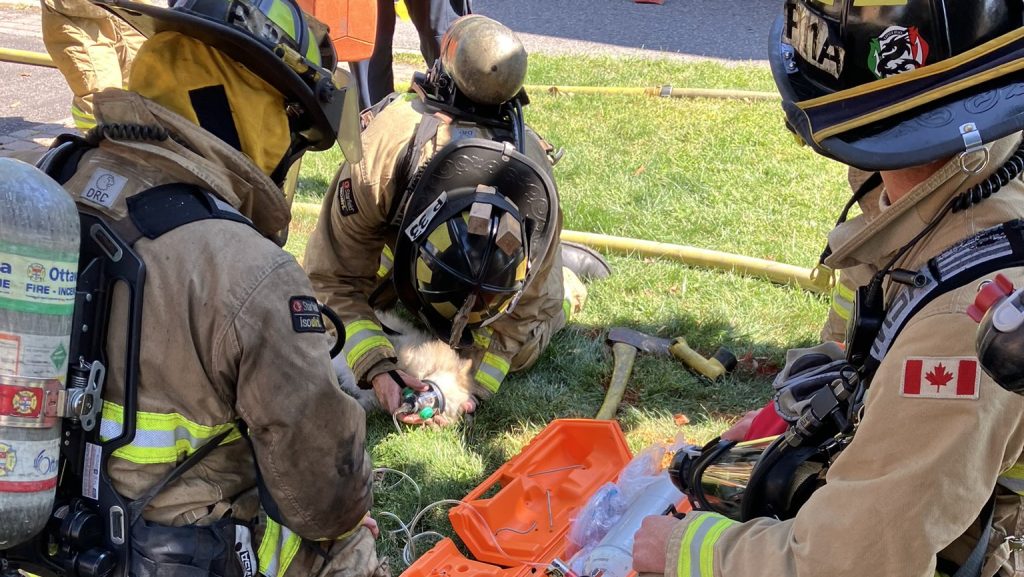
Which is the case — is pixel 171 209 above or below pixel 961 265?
below

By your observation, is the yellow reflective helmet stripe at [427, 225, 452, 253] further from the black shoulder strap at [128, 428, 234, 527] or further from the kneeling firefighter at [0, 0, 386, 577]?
the black shoulder strap at [128, 428, 234, 527]

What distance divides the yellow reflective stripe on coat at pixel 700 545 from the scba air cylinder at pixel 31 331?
1.55m

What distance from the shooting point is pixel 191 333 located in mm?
2355

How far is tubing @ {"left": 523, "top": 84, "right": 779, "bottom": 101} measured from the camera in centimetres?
914

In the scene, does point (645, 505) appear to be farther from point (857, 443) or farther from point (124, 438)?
point (124, 438)

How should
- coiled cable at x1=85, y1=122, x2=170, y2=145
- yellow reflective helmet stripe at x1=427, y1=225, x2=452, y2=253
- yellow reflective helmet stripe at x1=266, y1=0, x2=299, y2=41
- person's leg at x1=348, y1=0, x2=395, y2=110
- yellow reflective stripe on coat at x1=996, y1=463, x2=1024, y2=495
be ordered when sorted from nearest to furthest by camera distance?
yellow reflective stripe on coat at x1=996, y1=463, x2=1024, y2=495
coiled cable at x1=85, y1=122, x2=170, y2=145
yellow reflective helmet stripe at x1=266, y1=0, x2=299, y2=41
yellow reflective helmet stripe at x1=427, y1=225, x2=452, y2=253
person's leg at x1=348, y1=0, x2=395, y2=110

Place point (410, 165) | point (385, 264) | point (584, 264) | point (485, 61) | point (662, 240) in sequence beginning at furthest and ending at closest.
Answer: point (662, 240), point (584, 264), point (385, 264), point (410, 165), point (485, 61)

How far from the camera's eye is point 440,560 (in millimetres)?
3525

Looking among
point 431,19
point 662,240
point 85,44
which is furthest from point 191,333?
point 431,19

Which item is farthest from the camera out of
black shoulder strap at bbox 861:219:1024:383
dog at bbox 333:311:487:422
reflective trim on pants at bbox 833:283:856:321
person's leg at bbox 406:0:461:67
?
person's leg at bbox 406:0:461:67

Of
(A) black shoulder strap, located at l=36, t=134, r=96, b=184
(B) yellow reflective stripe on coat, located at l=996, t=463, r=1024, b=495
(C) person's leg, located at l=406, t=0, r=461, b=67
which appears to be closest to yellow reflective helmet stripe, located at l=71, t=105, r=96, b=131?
(C) person's leg, located at l=406, t=0, r=461, b=67

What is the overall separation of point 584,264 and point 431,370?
59.4 inches

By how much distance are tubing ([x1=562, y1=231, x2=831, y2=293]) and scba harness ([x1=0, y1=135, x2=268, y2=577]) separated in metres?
Answer: 3.85

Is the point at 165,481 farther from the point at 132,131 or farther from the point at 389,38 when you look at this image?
the point at 389,38
